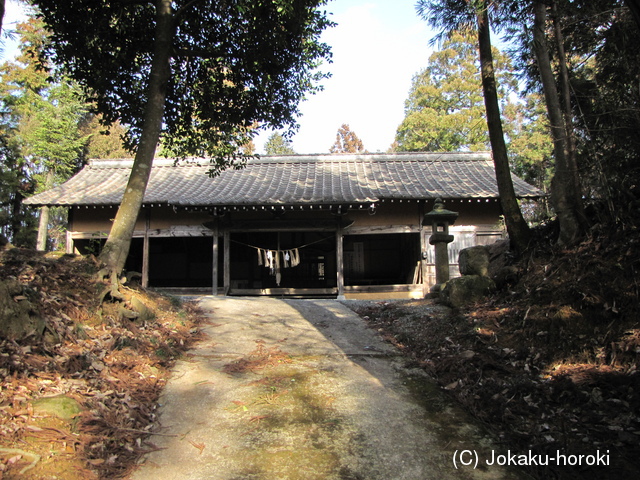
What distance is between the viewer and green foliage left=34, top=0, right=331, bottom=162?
705 centimetres

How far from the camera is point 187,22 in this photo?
788 centimetres

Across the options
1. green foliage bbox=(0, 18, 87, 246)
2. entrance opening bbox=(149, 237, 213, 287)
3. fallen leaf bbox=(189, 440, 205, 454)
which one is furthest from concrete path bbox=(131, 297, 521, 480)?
green foliage bbox=(0, 18, 87, 246)

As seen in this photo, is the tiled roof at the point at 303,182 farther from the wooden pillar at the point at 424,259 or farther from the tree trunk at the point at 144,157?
the tree trunk at the point at 144,157

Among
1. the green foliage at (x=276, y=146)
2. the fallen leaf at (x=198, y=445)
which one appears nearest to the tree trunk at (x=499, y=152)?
the fallen leaf at (x=198, y=445)

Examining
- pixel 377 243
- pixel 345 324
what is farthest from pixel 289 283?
pixel 345 324

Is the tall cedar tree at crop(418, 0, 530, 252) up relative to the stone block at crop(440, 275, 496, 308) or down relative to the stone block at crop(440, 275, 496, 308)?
up

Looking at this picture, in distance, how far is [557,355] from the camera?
13.6 feet

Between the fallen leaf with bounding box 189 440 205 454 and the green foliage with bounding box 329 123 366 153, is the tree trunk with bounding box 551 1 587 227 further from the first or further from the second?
the green foliage with bounding box 329 123 366 153

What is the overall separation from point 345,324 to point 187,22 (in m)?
6.42

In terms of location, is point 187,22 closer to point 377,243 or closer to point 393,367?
point 393,367

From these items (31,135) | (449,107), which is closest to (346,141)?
(449,107)

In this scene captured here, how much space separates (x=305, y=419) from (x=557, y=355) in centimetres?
262

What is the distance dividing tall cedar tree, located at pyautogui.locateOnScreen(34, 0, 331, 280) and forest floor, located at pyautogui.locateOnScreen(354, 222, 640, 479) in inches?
193

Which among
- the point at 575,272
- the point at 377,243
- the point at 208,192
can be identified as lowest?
the point at 575,272
